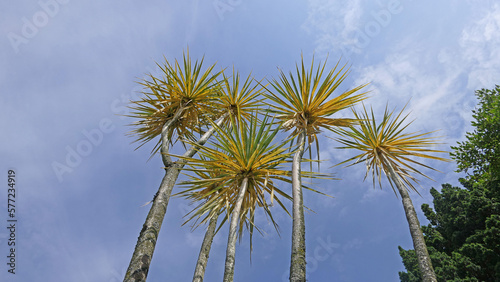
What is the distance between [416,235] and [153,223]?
4242 mm

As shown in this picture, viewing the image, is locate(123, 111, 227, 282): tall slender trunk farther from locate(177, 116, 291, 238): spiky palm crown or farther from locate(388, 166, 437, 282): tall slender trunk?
locate(388, 166, 437, 282): tall slender trunk

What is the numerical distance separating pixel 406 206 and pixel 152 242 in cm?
448

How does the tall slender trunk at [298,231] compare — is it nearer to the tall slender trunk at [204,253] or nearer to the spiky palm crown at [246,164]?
the spiky palm crown at [246,164]

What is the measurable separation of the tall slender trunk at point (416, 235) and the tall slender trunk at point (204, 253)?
3.63 metres

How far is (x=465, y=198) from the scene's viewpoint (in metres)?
11.3

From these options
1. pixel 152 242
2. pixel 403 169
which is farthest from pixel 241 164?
pixel 403 169

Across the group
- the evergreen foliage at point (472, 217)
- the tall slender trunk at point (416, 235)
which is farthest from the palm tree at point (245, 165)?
the evergreen foliage at point (472, 217)

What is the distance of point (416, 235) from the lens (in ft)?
16.0

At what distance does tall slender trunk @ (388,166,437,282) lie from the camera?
4.31 m

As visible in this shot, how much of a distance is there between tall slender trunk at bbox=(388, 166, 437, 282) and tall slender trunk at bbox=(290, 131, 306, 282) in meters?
2.05

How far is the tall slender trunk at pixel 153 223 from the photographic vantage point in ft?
10.7

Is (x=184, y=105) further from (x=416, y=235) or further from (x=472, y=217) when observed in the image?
(x=472, y=217)

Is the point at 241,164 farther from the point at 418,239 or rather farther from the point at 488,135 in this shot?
the point at 488,135

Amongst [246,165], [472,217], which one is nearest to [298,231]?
[246,165]
